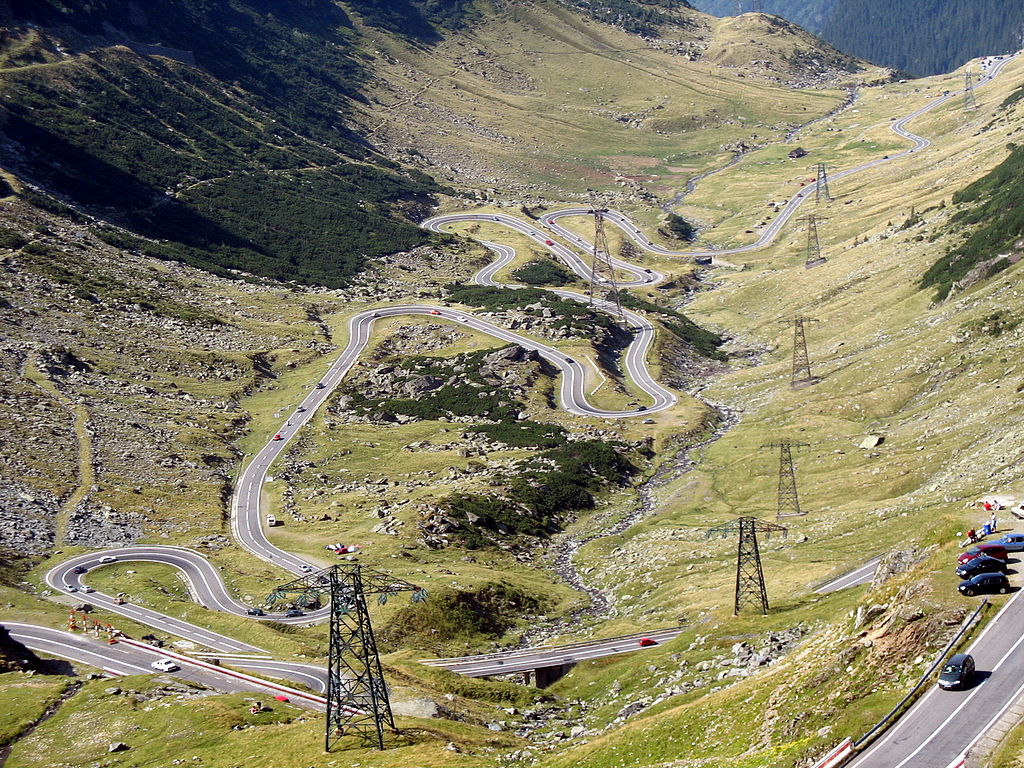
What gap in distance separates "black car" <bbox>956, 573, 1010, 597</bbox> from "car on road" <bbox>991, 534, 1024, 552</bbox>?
6.10 metres

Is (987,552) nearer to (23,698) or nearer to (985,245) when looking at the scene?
(23,698)

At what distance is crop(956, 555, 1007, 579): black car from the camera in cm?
6128

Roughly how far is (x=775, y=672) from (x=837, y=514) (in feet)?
199

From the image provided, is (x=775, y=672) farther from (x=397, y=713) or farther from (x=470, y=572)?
(x=470, y=572)

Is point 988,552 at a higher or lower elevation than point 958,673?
higher

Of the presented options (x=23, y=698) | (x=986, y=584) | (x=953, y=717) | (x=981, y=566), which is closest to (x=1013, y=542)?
(x=981, y=566)

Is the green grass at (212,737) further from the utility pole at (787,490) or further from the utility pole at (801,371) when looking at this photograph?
the utility pole at (801,371)

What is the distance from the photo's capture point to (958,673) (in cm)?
5153

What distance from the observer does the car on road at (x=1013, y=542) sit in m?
66.0

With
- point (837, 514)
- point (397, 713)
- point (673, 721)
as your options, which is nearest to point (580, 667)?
point (397, 713)

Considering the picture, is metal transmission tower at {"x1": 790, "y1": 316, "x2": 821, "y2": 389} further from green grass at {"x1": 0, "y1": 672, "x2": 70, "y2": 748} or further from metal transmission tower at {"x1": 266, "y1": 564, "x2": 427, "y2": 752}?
green grass at {"x1": 0, "y1": 672, "x2": 70, "y2": 748}

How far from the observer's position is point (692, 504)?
505 ft

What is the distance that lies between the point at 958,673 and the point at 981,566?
12324mm

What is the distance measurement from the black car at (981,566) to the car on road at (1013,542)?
13.6 ft
